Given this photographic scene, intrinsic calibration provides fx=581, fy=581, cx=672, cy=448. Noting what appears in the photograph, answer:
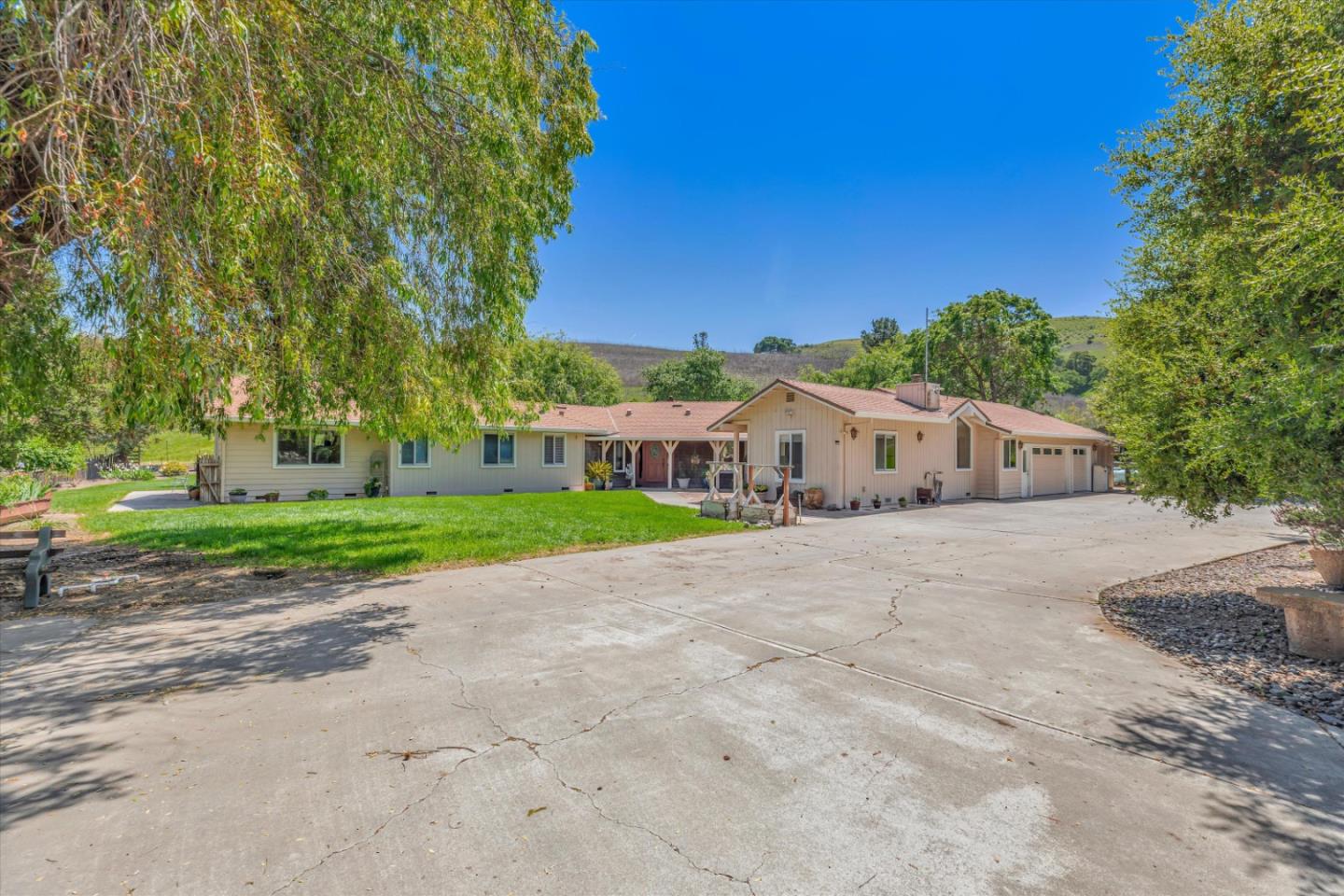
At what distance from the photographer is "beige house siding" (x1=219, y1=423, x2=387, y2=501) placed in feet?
55.6

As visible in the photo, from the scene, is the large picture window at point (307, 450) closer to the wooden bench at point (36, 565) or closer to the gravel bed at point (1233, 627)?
the wooden bench at point (36, 565)

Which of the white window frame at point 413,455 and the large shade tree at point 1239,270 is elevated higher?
the large shade tree at point 1239,270

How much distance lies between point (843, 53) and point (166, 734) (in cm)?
1353

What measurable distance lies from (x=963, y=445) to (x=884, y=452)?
16.6 ft

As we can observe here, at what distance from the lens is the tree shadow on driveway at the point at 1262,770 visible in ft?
8.00

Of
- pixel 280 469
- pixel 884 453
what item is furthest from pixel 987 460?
pixel 280 469

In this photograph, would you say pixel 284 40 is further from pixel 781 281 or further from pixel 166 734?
pixel 781 281

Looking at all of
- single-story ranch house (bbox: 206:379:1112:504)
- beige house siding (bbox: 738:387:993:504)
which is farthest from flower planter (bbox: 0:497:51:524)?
beige house siding (bbox: 738:387:993:504)

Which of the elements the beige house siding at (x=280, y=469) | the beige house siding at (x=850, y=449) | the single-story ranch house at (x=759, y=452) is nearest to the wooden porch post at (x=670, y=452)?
the single-story ranch house at (x=759, y=452)

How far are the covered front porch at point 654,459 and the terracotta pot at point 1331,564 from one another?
19.5 m

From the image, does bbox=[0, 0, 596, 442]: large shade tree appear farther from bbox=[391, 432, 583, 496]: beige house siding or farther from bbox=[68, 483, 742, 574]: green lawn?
bbox=[391, 432, 583, 496]: beige house siding

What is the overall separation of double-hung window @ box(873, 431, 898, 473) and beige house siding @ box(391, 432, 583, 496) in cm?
1095

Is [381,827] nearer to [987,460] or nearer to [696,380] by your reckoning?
[987,460]

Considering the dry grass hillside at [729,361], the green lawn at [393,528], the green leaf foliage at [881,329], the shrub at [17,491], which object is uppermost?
the green leaf foliage at [881,329]
